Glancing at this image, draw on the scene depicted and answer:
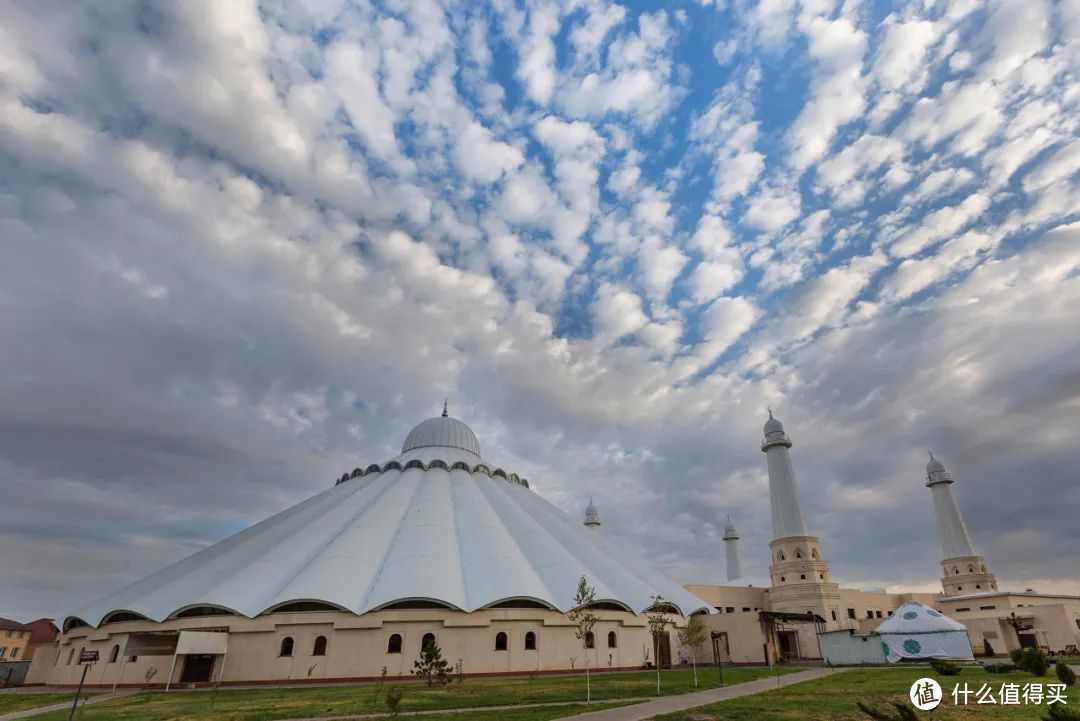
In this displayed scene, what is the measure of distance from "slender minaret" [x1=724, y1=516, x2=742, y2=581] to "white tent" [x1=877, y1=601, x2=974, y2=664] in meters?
44.7

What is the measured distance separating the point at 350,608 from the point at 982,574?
63.1 meters

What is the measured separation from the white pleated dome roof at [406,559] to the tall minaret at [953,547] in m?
37.5

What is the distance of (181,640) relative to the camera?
2648 centimetres

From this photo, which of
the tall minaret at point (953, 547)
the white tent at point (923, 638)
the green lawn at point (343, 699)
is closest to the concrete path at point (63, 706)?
the green lawn at point (343, 699)

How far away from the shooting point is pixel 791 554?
50344 mm

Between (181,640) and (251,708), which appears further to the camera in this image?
(181,640)

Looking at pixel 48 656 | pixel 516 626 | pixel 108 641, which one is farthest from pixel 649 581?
pixel 48 656

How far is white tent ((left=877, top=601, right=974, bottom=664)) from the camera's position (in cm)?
3281

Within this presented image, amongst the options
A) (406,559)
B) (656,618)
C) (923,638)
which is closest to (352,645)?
(406,559)

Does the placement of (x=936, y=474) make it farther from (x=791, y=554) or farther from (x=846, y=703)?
(x=846, y=703)

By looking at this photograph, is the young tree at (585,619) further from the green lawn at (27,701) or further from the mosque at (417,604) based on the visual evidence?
the green lawn at (27,701)

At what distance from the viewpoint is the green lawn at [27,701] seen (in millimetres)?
21811

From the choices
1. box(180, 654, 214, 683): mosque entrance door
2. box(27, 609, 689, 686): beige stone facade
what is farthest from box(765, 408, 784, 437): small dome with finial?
box(180, 654, 214, 683): mosque entrance door

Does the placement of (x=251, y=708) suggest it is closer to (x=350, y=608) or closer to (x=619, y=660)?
(x=350, y=608)
